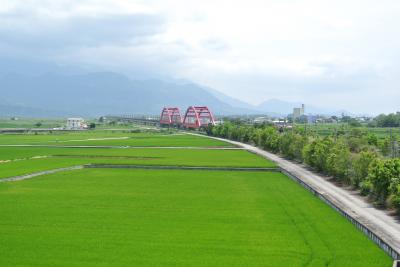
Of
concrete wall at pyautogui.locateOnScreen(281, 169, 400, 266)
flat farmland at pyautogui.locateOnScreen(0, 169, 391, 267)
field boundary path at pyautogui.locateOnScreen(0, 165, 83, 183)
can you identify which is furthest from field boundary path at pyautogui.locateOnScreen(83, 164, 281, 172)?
concrete wall at pyautogui.locateOnScreen(281, 169, 400, 266)

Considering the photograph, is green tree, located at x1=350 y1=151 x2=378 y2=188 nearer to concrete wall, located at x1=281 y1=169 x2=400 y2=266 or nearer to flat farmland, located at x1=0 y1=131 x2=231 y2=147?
concrete wall, located at x1=281 y1=169 x2=400 y2=266

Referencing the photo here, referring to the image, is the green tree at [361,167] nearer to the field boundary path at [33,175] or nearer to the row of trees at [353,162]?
the row of trees at [353,162]

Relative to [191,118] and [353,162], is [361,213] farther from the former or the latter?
[191,118]

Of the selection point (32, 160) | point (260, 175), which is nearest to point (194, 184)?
point (260, 175)

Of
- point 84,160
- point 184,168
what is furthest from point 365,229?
point 84,160

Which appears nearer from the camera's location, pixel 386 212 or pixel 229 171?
pixel 386 212

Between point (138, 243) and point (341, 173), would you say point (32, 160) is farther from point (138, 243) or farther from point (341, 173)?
point (138, 243)
